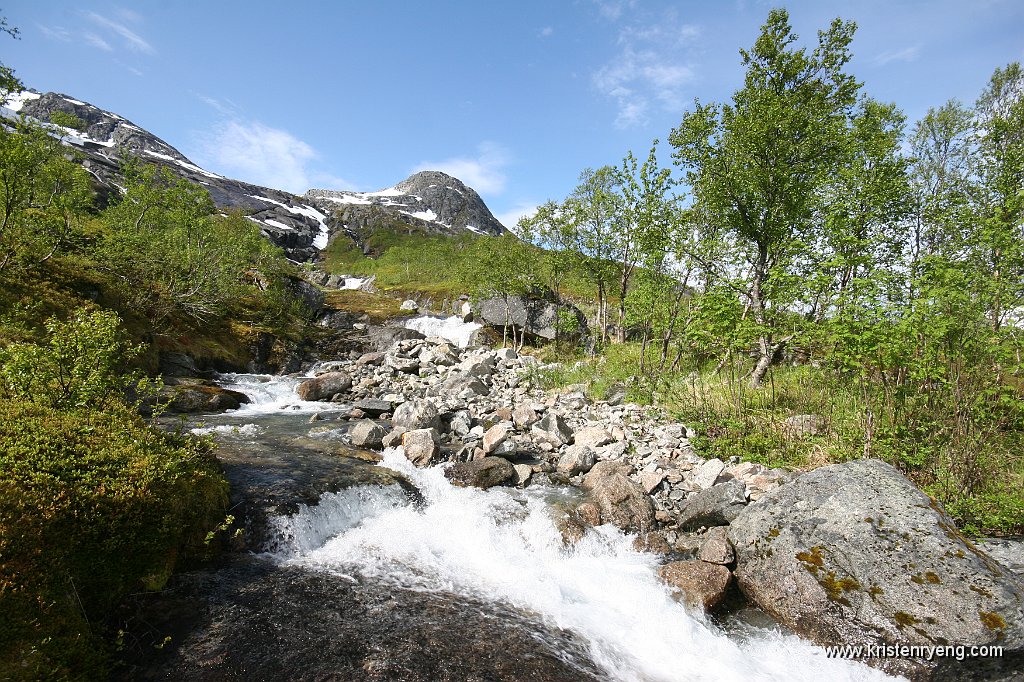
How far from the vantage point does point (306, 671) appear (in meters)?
4.69

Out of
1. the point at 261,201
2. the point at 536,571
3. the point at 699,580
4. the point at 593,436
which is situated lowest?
the point at 536,571

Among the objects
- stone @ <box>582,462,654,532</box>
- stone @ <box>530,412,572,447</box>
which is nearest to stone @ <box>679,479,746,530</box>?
stone @ <box>582,462,654,532</box>

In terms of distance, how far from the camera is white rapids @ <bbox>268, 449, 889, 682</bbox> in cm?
559

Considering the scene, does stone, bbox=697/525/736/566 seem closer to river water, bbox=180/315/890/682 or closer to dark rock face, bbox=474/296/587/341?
river water, bbox=180/315/890/682

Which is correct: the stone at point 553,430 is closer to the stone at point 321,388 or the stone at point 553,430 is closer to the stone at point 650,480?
the stone at point 650,480

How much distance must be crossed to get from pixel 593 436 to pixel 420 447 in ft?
17.8

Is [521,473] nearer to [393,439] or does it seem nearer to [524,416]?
[393,439]

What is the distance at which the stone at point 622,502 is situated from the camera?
898 centimetres

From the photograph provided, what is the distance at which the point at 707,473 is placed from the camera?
10.2m

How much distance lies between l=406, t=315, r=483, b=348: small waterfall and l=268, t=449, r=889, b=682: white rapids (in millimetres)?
29283

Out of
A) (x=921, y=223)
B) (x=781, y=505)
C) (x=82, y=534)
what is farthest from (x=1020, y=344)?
(x=921, y=223)

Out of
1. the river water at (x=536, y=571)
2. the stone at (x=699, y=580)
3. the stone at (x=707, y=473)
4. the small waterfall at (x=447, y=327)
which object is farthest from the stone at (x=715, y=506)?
the small waterfall at (x=447, y=327)

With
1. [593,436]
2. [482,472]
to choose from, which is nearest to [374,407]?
[482,472]

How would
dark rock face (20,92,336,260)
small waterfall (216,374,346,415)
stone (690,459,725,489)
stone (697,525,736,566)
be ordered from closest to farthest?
stone (697,525,736,566) → stone (690,459,725,489) → small waterfall (216,374,346,415) → dark rock face (20,92,336,260)
